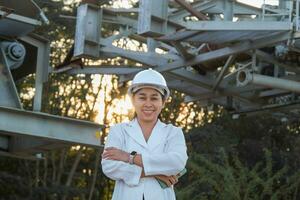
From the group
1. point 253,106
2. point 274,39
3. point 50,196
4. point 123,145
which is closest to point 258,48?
point 274,39

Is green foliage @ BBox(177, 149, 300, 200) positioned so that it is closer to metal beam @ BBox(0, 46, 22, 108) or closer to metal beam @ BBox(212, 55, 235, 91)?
metal beam @ BBox(212, 55, 235, 91)

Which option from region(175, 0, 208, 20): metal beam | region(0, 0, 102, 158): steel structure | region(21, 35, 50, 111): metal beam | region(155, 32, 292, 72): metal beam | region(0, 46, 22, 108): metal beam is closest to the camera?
region(0, 0, 102, 158): steel structure

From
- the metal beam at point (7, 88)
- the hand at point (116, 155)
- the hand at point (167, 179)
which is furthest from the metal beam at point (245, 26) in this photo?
the hand at point (116, 155)

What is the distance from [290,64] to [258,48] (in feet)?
3.54

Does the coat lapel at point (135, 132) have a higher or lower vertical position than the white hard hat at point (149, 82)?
lower

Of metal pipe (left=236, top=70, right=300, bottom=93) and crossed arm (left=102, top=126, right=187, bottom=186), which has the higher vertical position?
metal pipe (left=236, top=70, right=300, bottom=93)

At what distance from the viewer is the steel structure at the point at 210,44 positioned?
13859 mm

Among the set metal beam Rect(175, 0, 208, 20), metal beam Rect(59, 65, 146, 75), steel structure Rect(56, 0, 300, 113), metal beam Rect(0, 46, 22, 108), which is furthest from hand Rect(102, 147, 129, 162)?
metal beam Rect(59, 65, 146, 75)

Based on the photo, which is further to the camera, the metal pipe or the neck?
the metal pipe

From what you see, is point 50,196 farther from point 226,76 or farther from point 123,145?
point 123,145

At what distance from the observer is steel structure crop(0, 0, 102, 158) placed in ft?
39.9

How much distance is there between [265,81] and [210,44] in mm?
1425

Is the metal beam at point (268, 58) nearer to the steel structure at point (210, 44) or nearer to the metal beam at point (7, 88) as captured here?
the steel structure at point (210, 44)

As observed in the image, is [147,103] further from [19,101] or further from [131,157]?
[19,101]
